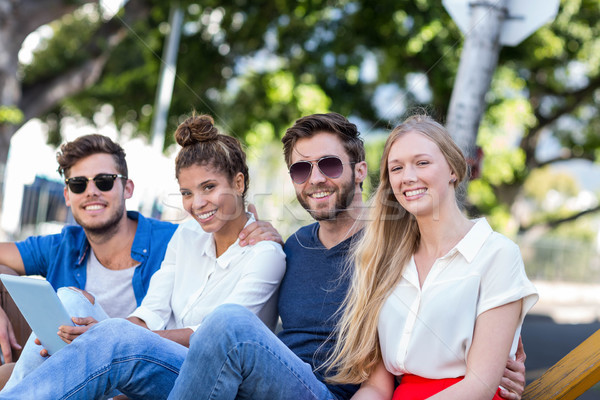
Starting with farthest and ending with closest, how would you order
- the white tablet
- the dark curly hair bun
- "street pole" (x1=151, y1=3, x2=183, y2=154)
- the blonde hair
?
"street pole" (x1=151, y1=3, x2=183, y2=154)
the dark curly hair bun
the white tablet
the blonde hair

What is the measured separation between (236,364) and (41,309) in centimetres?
93

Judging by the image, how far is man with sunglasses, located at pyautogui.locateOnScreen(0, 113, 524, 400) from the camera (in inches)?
88.7

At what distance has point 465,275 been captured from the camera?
2273 millimetres

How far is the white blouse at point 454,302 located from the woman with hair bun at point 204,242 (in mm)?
814

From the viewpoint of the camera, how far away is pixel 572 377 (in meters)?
2.13

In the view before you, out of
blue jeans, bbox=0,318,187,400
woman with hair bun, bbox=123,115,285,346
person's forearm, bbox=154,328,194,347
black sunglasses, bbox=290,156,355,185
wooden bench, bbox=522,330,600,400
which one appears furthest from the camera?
woman with hair bun, bbox=123,115,285,346

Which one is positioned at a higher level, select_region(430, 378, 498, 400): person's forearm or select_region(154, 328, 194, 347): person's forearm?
select_region(430, 378, 498, 400): person's forearm

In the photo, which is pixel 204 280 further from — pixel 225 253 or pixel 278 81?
pixel 278 81

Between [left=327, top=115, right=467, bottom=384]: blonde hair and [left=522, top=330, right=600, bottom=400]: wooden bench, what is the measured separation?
585mm

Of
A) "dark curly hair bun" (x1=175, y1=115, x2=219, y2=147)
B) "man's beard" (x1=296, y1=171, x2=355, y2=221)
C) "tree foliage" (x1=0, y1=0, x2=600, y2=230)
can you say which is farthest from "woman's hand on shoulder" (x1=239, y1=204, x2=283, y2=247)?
"tree foliage" (x1=0, y1=0, x2=600, y2=230)

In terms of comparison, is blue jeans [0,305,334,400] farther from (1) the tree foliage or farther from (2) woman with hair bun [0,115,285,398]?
(1) the tree foliage

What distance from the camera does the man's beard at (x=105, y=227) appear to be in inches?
140

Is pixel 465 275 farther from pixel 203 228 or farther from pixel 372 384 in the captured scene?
pixel 203 228

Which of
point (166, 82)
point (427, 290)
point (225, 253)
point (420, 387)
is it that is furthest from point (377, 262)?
point (166, 82)
